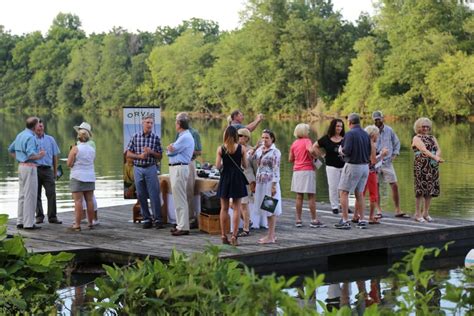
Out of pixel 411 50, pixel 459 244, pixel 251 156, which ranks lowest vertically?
pixel 459 244

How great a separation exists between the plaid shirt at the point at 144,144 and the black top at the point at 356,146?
2.25 metres

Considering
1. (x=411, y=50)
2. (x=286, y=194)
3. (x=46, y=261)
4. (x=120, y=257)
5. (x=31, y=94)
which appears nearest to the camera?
(x=46, y=261)

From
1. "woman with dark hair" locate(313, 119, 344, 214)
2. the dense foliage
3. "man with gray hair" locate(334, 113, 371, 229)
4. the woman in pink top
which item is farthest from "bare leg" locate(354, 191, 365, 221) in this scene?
the dense foliage

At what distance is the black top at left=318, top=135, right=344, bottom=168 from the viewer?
12612mm

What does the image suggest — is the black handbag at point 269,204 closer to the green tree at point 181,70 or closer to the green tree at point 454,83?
the green tree at point 454,83

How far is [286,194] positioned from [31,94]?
329 feet

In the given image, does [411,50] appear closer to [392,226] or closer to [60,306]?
[392,226]

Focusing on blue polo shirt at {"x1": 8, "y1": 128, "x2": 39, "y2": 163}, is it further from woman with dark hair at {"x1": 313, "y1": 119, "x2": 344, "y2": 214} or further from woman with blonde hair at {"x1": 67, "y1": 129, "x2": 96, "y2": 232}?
woman with dark hair at {"x1": 313, "y1": 119, "x2": 344, "y2": 214}

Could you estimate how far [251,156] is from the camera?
11625 millimetres

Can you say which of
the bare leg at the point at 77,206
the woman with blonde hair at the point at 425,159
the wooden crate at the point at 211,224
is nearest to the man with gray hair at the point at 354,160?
the woman with blonde hair at the point at 425,159

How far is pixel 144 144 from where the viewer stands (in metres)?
12.1

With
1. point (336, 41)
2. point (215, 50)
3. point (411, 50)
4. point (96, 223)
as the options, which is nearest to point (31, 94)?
point (215, 50)

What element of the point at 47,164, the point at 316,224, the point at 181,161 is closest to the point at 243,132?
the point at 181,161

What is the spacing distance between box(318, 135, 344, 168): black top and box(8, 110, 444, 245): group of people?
0.01m
